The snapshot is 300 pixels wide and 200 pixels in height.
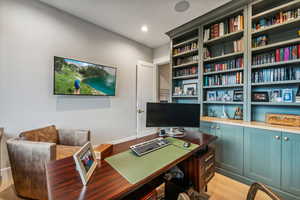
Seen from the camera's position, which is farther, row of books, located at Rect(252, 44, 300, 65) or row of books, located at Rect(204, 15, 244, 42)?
row of books, located at Rect(204, 15, 244, 42)

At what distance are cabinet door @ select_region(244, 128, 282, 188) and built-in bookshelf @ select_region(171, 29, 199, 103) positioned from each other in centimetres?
126

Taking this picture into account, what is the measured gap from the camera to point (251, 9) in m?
1.99

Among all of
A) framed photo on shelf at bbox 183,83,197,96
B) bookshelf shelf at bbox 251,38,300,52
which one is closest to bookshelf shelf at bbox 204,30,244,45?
bookshelf shelf at bbox 251,38,300,52

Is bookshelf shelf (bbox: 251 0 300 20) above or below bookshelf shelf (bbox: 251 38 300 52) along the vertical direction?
above

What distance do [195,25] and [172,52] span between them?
73 cm

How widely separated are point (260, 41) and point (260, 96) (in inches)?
33.7

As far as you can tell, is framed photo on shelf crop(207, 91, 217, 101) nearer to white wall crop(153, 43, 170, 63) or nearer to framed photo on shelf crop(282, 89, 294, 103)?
framed photo on shelf crop(282, 89, 294, 103)

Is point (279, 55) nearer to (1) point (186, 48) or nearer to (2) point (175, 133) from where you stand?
(1) point (186, 48)

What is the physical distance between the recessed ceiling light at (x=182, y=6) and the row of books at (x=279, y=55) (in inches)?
54.8

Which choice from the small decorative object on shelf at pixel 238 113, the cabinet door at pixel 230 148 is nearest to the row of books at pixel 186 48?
the small decorative object on shelf at pixel 238 113

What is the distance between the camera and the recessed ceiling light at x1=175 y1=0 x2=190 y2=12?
215cm

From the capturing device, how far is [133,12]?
7.93 ft

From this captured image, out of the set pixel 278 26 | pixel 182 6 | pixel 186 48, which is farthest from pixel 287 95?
pixel 182 6

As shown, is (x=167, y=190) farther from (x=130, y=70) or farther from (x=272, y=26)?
(x=130, y=70)
